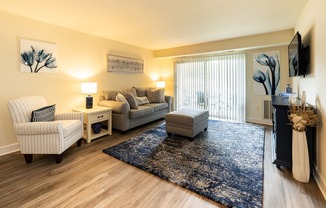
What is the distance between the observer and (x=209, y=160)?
2.37 m

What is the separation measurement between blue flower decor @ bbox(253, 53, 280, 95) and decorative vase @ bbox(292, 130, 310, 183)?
2.76 metres

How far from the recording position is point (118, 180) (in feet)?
6.39

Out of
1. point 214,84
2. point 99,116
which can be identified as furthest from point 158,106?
point 214,84

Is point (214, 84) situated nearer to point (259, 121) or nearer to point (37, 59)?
point (259, 121)

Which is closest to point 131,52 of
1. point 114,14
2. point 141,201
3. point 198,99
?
point 114,14

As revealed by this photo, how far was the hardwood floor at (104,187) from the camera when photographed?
1571 mm

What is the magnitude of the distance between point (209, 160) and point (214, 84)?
3.17 meters

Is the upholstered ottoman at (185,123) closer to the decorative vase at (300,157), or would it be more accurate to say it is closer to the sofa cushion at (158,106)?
the sofa cushion at (158,106)

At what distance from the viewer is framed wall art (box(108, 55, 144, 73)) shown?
4.33m

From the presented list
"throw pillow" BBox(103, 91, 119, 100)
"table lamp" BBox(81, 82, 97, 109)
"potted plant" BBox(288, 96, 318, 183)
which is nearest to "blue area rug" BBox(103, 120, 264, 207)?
"potted plant" BBox(288, 96, 318, 183)

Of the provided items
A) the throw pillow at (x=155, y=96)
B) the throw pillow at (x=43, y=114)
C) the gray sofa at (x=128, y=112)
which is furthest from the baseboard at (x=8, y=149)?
the throw pillow at (x=155, y=96)

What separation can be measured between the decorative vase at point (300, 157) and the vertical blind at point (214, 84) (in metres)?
2.80

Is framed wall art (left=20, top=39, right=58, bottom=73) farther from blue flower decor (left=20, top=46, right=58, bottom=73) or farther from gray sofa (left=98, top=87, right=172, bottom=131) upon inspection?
gray sofa (left=98, top=87, right=172, bottom=131)

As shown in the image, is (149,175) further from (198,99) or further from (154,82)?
(154,82)
